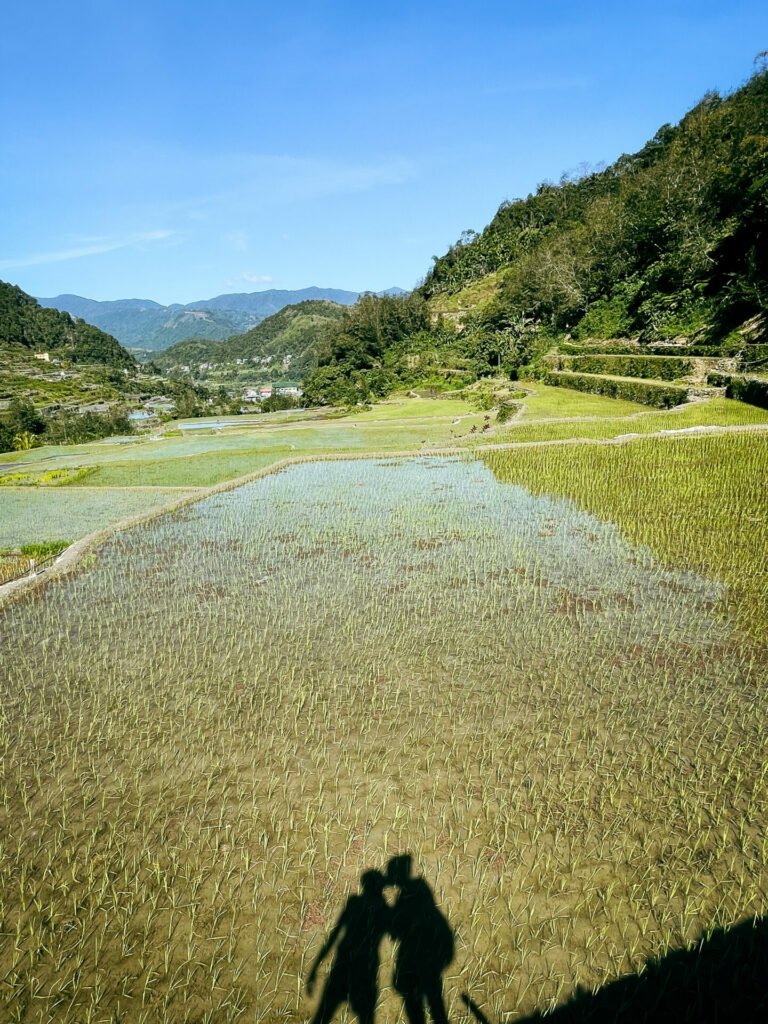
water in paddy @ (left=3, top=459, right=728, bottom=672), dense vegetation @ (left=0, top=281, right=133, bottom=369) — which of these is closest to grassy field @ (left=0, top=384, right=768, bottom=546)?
water in paddy @ (left=3, top=459, right=728, bottom=672)

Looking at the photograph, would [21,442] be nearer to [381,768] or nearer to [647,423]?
[647,423]

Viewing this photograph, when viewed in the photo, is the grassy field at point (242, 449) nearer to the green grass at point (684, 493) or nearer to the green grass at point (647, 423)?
the green grass at point (647, 423)

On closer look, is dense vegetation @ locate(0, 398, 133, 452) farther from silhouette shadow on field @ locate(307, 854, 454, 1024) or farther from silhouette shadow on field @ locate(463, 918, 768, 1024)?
silhouette shadow on field @ locate(463, 918, 768, 1024)

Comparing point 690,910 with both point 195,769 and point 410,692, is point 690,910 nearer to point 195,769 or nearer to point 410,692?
point 410,692

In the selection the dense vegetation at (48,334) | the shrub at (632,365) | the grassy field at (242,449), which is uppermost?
the dense vegetation at (48,334)

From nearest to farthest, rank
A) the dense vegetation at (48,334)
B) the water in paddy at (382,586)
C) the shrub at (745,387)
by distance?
the water in paddy at (382,586), the shrub at (745,387), the dense vegetation at (48,334)

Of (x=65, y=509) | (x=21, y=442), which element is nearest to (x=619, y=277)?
(x=65, y=509)

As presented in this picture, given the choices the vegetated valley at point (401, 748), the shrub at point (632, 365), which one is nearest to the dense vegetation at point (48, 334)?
the shrub at point (632, 365)
